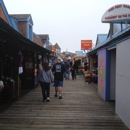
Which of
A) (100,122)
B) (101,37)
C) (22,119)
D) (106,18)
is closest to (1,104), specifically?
(22,119)

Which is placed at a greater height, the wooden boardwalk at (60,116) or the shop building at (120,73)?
the shop building at (120,73)

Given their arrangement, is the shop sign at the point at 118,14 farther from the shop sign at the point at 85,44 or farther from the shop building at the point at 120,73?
the shop sign at the point at 85,44

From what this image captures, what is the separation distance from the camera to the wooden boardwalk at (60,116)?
187 inches

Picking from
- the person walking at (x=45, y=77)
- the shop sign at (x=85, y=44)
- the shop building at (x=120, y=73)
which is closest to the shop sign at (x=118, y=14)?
the shop building at (x=120, y=73)

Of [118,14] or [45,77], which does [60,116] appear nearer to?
[45,77]

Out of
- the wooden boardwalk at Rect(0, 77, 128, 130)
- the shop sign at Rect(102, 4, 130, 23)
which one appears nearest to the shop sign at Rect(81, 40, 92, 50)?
the shop sign at Rect(102, 4, 130, 23)

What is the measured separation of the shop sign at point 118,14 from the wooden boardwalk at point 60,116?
13.1ft

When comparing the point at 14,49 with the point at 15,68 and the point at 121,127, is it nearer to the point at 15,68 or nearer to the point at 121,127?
the point at 15,68

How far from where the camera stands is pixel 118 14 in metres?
8.60

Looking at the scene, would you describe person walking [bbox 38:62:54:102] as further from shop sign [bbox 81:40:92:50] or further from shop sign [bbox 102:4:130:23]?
shop sign [bbox 81:40:92:50]

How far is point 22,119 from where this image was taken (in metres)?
5.29

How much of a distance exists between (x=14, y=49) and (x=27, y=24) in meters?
9.14

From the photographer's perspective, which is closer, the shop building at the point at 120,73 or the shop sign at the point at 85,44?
the shop building at the point at 120,73

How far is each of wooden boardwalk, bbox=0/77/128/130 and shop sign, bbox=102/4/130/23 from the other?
401 cm
